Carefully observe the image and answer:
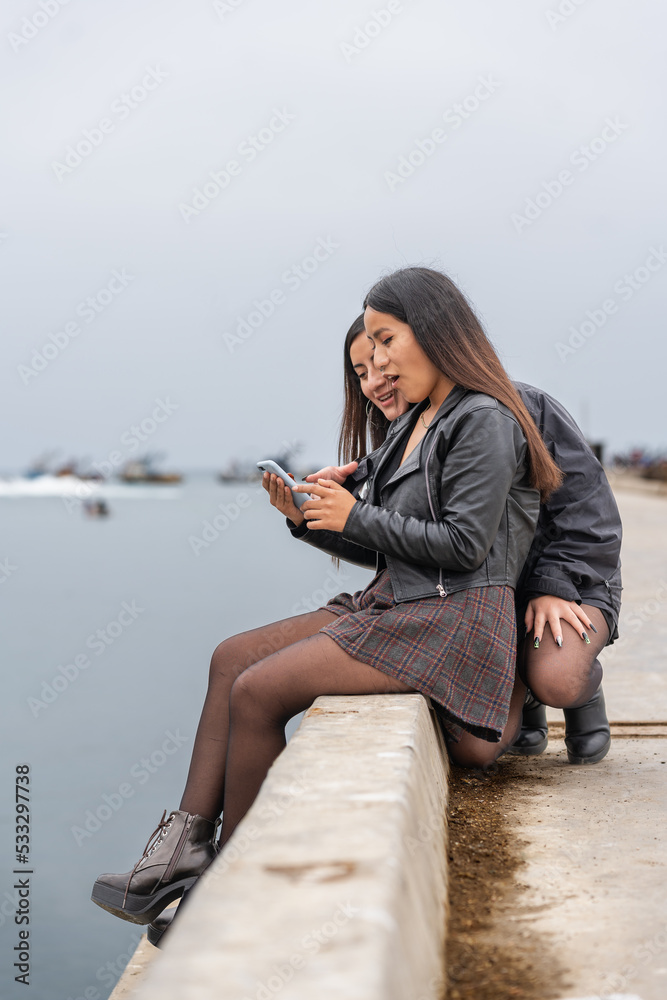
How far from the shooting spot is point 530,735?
3172mm

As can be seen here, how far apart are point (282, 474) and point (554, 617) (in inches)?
33.5

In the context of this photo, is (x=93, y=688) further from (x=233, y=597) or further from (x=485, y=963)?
(x=485, y=963)

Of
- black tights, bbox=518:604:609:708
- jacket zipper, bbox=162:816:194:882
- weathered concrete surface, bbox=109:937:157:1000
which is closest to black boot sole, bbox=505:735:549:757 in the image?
black tights, bbox=518:604:609:708

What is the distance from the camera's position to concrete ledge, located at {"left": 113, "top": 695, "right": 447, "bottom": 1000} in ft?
3.72

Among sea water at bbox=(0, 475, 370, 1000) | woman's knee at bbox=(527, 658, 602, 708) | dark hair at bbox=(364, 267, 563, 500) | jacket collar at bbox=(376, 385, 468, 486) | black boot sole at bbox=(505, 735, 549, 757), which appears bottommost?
sea water at bbox=(0, 475, 370, 1000)

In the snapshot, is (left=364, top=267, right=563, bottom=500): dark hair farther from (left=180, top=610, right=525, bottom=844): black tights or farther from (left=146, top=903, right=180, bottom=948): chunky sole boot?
(left=146, top=903, right=180, bottom=948): chunky sole boot

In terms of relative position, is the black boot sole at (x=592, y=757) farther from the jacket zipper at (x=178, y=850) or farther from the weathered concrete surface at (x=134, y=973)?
the weathered concrete surface at (x=134, y=973)

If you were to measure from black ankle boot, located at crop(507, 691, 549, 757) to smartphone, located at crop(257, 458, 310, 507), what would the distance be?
1.05m

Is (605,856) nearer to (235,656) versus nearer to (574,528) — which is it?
(574,528)

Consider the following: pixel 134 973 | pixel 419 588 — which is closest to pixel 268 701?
pixel 419 588

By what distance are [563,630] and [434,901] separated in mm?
1156

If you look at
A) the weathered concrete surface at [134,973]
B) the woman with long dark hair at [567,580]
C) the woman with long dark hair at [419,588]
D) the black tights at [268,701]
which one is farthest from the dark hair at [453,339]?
the weathered concrete surface at [134,973]

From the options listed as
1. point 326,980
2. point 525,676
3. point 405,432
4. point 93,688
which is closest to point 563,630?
point 525,676

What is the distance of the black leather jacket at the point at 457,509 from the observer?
2.34 metres
